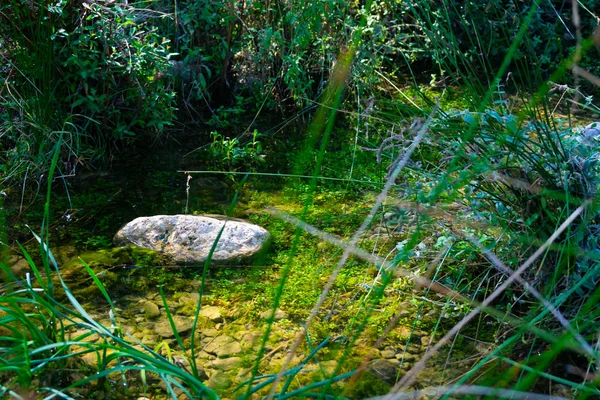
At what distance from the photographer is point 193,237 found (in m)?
3.12

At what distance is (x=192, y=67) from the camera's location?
14.6 feet

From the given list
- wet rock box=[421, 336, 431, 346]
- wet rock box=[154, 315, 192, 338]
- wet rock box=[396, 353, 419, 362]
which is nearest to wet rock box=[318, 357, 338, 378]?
wet rock box=[396, 353, 419, 362]

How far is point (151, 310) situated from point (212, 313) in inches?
Result: 9.6

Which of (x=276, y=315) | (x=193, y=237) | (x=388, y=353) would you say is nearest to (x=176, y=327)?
(x=276, y=315)

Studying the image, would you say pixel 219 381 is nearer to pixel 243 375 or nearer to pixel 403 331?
pixel 243 375

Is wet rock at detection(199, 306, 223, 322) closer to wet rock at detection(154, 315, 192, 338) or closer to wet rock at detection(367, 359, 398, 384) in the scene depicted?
wet rock at detection(154, 315, 192, 338)

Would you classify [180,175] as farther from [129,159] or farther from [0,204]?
[0,204]

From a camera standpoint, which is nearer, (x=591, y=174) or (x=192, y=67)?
(x=591, y=174)

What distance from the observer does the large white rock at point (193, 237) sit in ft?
10.0

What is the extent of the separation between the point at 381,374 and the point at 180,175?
1.96 meters

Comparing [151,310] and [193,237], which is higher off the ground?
[193,237]

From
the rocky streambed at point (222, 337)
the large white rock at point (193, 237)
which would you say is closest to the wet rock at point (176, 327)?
the rocky streambed at point (222, 337)

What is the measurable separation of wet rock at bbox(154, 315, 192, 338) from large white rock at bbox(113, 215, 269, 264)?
0.45m

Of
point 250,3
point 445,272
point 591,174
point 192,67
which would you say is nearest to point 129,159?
point 192,67
